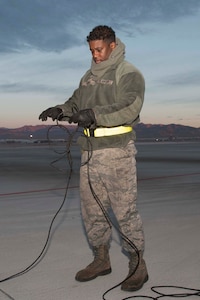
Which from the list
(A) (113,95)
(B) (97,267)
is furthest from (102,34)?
(B) (97,267)

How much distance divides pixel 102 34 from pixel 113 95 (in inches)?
21.4

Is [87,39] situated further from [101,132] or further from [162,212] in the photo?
[162,212]

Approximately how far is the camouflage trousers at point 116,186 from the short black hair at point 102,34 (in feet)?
3.09

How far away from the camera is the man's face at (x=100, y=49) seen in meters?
3.80

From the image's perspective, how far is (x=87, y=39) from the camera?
387cm

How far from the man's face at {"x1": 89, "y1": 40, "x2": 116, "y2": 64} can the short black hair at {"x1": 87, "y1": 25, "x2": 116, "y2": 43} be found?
0.03 metres

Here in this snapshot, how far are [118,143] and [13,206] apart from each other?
4.67m

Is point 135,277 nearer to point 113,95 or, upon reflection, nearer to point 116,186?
point 116,186

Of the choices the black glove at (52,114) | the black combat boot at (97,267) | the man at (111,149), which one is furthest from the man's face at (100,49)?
the black combat boot at (97,267)

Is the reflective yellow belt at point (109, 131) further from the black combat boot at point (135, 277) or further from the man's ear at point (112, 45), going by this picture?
the black combat boot at point (135, 277)

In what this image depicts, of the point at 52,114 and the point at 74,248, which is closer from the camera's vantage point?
the point at 52,114

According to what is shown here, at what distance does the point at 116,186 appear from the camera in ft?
12.5

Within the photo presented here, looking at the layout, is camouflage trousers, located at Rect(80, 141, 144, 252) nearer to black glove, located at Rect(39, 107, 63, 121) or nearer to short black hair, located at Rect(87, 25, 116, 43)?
black glove, located at Rect(39, 107, 63, 121)

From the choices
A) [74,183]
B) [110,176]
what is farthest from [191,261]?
[74,183]
